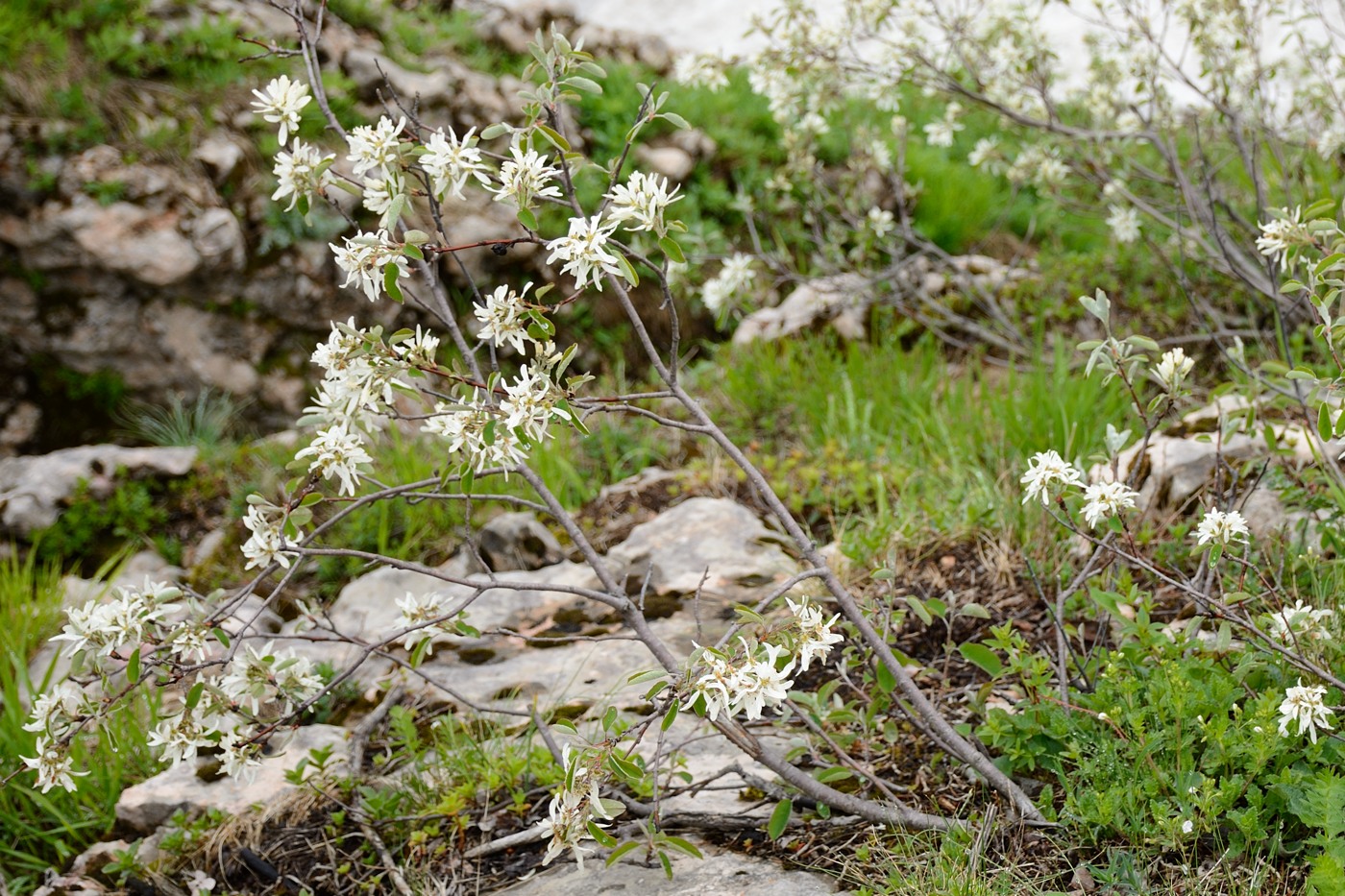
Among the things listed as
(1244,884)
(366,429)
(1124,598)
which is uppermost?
(366,429)

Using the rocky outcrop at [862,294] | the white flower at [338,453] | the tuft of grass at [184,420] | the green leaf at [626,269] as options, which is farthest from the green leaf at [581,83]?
the tuft of grass at [184,420]

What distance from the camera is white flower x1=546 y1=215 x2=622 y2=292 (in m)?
1.67

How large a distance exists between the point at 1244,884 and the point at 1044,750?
43 centimetres

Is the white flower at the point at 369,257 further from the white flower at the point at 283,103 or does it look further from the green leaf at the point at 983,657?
the green leaf at the point at 983,657

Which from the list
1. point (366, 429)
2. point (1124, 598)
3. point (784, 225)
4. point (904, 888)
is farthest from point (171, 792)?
point (784, 225)

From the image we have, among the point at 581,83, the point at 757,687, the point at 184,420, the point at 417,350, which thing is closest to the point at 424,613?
the point at 417,350

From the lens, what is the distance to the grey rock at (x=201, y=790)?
2742 millimetres

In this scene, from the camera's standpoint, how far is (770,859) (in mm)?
2170

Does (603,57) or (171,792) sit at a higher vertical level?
(603,57)

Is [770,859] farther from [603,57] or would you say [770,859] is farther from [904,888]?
[603,57]

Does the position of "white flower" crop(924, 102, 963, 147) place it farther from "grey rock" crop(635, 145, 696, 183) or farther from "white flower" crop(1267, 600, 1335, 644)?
"white flower" crop(1267, 600, 1335, 644)

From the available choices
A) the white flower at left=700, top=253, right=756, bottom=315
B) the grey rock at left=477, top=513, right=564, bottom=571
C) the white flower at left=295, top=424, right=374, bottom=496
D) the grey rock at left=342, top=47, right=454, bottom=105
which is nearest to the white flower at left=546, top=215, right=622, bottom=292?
the white flower at left=295, top=424, right=374, bottom=496

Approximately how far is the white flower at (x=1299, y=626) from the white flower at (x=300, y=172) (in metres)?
2.05

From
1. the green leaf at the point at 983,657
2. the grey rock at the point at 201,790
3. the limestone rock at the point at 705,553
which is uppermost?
the green leaf at the point at 983,657
